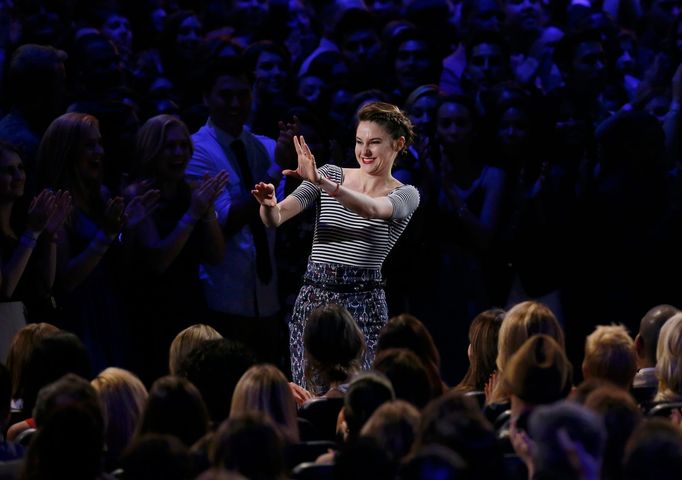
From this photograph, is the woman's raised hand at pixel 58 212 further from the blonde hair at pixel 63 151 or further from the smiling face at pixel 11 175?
the blonde hair at pixel 63 151

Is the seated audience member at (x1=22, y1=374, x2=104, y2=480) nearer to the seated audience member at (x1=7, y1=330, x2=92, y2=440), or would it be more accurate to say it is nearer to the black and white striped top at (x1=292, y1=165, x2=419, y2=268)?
the seated audience member at (x1=7, y1=330, x2=92, y2=440)

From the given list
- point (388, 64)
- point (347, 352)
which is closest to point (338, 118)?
point (388, 64)

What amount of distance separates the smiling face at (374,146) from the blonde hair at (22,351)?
1.80 m

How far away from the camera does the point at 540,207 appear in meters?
8.26

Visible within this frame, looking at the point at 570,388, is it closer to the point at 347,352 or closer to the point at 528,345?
the point at 528,345

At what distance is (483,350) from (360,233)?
3.10 ft

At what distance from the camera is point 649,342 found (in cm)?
627

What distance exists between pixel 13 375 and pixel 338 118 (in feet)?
12.0

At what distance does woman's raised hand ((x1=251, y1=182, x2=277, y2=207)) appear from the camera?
6234 mm

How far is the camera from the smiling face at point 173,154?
24.7 ft

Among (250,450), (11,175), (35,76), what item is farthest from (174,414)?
(35,76)

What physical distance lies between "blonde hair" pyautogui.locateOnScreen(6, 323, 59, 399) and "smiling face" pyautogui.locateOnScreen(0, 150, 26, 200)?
4.18 feet

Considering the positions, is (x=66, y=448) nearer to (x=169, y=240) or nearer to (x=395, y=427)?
(x=395, y=427)

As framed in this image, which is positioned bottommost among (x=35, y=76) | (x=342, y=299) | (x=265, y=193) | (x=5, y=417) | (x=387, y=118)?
(x=5, y=417)
